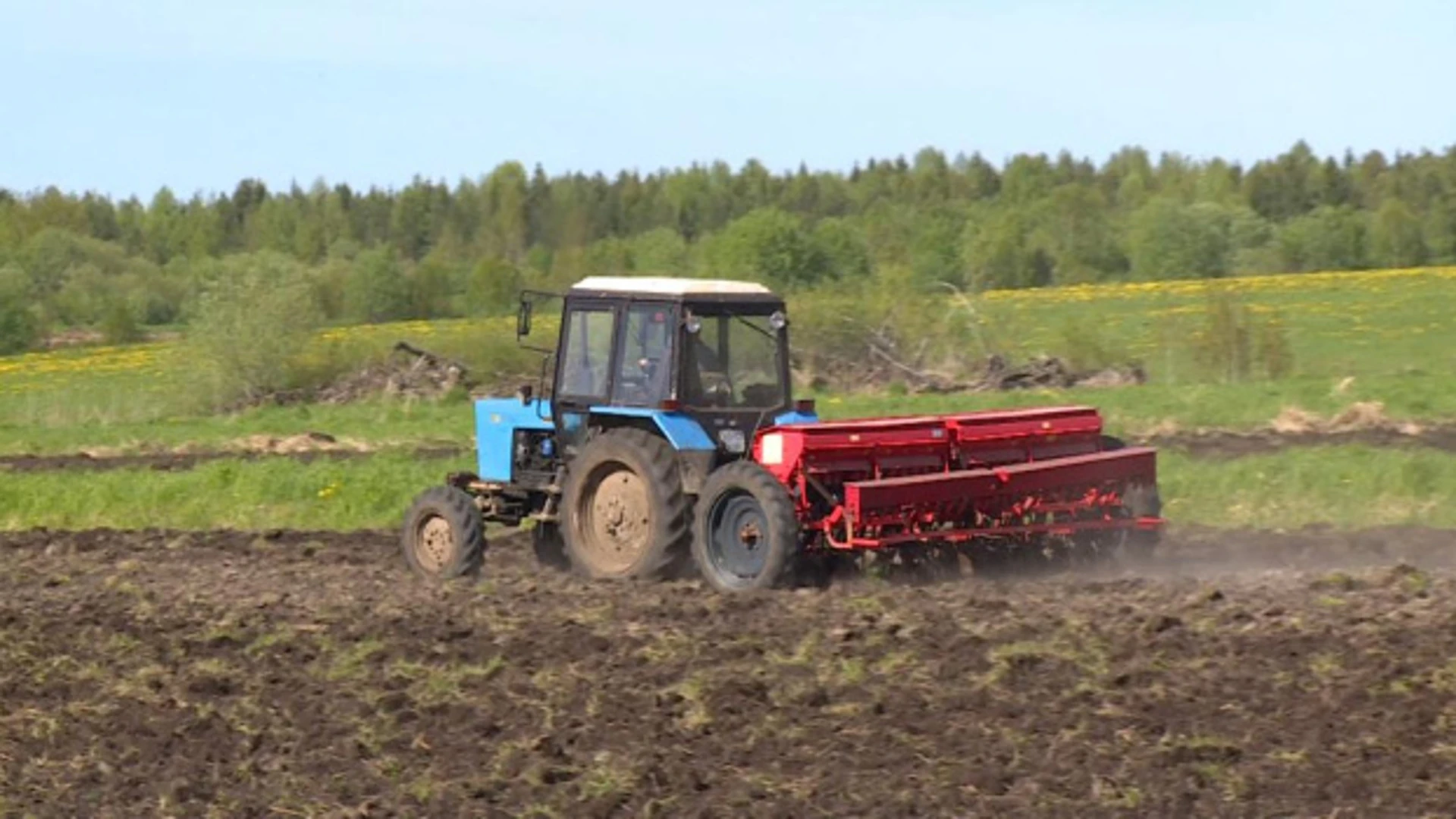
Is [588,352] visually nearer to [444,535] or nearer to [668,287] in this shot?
[668,287]

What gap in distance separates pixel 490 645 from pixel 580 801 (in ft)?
9.10

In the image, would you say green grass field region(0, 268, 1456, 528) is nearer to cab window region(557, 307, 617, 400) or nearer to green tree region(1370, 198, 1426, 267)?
cab window region(557, 307, 617, 400)

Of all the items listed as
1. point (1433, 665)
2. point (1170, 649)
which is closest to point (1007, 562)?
point (1170, 649)

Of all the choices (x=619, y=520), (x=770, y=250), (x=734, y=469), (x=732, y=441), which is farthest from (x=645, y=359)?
(x=770, y=250)

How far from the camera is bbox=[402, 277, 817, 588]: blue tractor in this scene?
13.1 meters

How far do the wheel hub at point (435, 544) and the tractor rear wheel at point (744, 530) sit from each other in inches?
86.4

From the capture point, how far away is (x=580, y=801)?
7.88 m

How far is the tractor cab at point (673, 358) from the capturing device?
13.3m

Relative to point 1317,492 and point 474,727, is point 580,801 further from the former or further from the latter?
point 1317,492

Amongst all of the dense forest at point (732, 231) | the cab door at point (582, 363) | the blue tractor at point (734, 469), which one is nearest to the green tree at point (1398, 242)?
the dense forest at point (732, 231)

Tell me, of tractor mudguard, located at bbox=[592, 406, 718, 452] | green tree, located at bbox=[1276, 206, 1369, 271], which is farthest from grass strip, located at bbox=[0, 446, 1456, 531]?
green tree, located at bbox=[1276, 206, 1369, 271]

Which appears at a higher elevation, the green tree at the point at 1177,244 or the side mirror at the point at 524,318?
the green tree at the point at 1177,244

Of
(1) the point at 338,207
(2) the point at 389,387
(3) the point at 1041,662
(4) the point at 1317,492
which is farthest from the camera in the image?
(1) the point at 338,207

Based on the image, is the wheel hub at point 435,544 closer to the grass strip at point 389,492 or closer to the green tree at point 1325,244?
the grass strip at point 389,492
